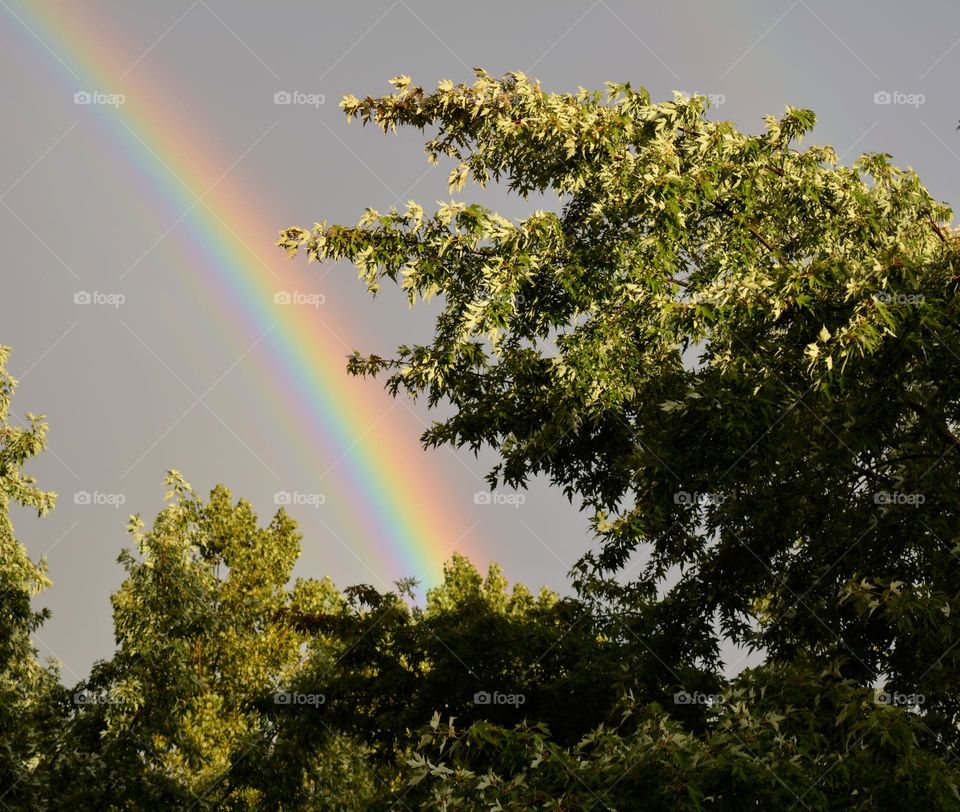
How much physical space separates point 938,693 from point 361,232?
8.82m

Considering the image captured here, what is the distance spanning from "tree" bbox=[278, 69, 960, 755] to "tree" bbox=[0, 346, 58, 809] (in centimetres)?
753

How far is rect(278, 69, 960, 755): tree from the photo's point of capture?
10.9 metres

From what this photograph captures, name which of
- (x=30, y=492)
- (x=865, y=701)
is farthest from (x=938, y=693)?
(x=30, y=492)

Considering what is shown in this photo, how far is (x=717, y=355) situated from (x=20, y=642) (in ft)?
44.7

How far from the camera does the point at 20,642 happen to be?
19.4m

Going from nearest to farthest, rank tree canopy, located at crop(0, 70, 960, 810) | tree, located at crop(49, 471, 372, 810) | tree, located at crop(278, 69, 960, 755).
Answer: tree canopy, located at crop(0, 70, 960, 810), tree, located at crop(278, 69, 960, 755), tree, located at crop(49, 471, 372, 810)

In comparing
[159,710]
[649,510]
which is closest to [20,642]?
[159,710]

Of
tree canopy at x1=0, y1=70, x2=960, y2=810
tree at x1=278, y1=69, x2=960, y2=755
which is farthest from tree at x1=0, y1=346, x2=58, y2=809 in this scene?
tree at x1=278, y1=69, x2=960, y2=755

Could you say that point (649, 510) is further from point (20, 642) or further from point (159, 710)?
point (20, 642)

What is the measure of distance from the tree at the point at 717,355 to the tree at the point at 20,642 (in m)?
7.53

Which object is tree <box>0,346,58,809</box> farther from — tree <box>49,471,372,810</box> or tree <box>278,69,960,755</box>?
tree <box>278,69,960,755</box>

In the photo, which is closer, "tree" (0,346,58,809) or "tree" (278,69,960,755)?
"tree" (278,69,960,755)

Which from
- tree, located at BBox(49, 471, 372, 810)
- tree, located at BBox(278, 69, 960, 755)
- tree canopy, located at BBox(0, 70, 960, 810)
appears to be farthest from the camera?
tree, located at BBox(49, 471, 372, 810)

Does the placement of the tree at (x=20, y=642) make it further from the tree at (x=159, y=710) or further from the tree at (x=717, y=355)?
the tree at (x=717, y=355)
